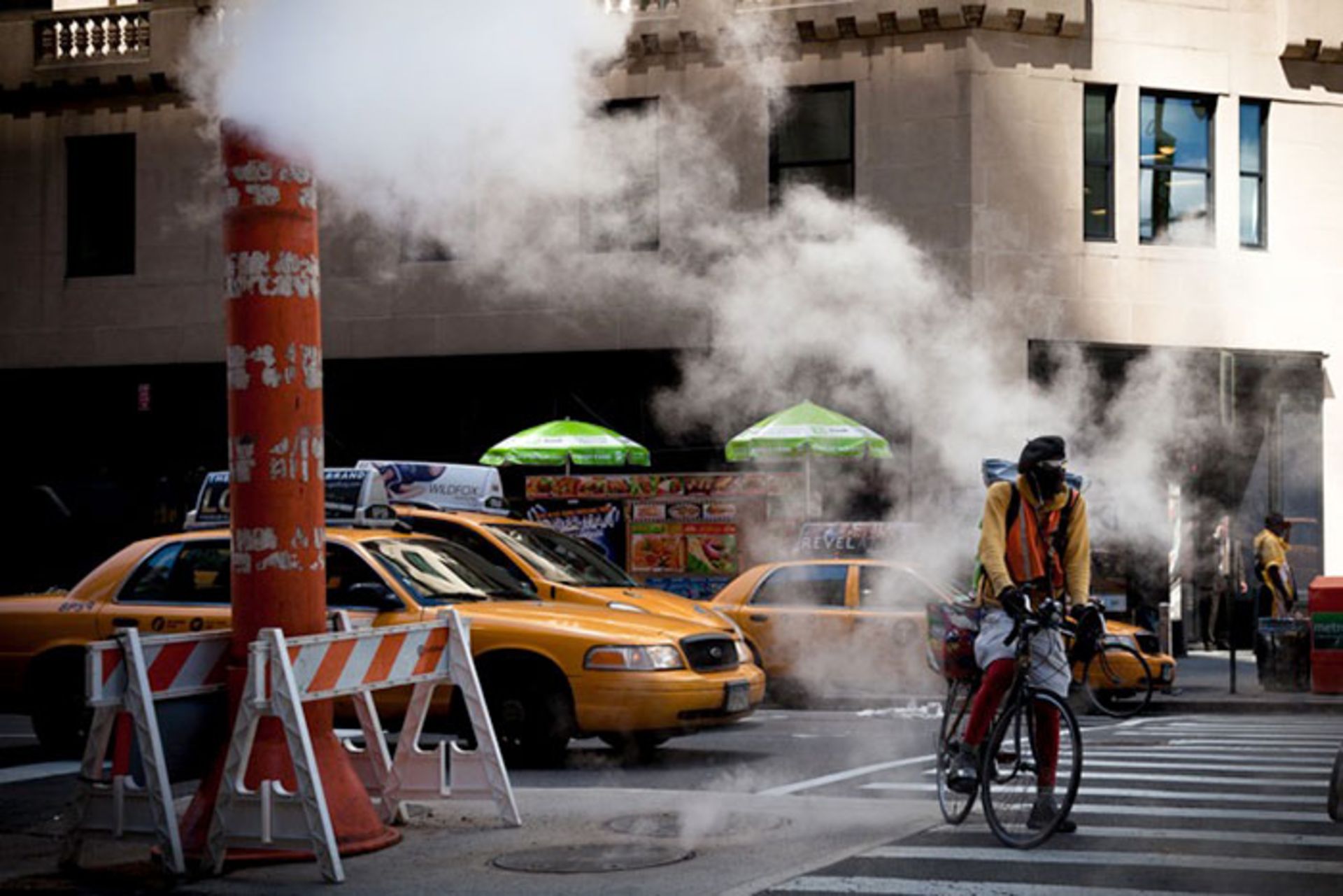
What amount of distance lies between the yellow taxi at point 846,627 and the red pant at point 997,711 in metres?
7.10

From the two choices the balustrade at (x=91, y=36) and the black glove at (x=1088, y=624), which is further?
the balustrade at (x=91, y=36)

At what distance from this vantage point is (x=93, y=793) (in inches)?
319

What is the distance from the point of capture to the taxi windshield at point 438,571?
1201 centimetres

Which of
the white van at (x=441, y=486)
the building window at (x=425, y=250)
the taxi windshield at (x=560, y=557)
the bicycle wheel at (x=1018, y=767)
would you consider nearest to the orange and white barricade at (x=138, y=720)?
the bicycle wheel at (x=1018, y=767)

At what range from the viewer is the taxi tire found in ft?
40.8

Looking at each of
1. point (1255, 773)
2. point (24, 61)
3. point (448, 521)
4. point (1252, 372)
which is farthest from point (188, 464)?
point (1255, 773)

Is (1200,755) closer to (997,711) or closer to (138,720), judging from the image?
(997,711)

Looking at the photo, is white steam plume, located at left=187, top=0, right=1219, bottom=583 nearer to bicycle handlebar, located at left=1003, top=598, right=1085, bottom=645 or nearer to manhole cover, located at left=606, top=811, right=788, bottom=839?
manhole cover, located at left=606, top=811, right=788, bottom=839

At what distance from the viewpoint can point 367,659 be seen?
8.36 meters

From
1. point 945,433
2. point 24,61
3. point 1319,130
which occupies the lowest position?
point 945,433

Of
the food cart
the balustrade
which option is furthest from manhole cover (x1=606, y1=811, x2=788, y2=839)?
the balustrade

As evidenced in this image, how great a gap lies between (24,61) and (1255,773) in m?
20.8

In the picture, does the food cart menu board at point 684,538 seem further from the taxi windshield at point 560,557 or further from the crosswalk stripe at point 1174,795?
the crosswalk stripe at point 1174,795

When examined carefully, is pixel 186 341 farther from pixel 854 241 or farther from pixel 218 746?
pixel 218 746
